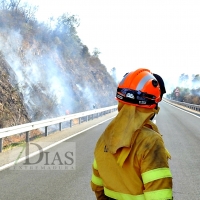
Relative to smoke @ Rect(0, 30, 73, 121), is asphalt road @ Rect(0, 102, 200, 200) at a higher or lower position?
lower

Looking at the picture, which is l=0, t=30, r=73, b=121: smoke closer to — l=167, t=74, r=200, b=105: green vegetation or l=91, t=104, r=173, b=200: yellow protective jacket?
l=91, t=104, r=173, b=200: yellow protective jacket

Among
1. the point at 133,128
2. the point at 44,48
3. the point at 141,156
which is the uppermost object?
the point at 44,48

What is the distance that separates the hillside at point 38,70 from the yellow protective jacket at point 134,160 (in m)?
14.4

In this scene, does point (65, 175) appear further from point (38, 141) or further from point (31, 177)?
Result: point (38, 141)

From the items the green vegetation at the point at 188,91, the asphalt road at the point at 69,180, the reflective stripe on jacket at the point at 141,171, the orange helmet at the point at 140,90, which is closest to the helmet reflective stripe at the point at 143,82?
the orange helmet at the point at 140,90

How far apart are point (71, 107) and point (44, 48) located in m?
6.04

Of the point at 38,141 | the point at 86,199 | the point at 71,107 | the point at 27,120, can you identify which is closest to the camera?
the point at 86,199

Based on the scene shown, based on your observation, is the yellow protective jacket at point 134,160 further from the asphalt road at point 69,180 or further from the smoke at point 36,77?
the smoke at point 36,77

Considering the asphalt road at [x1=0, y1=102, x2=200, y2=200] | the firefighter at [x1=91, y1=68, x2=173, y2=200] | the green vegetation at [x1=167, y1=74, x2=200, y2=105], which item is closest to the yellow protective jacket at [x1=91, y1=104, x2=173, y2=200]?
the firefighter at [x1=91, y1=68, x2=173, y2=200]

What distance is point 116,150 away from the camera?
86.0 inches

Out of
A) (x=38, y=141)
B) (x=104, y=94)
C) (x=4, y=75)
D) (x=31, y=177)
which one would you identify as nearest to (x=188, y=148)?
(x=38, y=141)

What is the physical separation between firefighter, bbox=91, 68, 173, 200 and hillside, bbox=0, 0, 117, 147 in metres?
14.5

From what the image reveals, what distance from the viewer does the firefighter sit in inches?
80.8

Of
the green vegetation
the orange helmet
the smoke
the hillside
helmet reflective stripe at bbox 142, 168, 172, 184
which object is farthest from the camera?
the green vegetation
